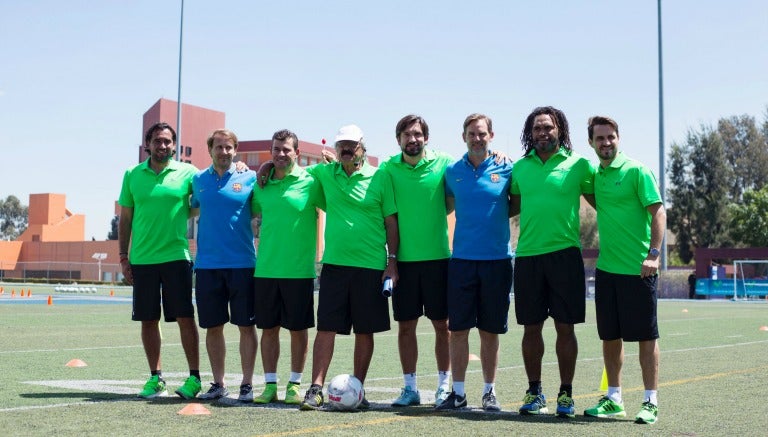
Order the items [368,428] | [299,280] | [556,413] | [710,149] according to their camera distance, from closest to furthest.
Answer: [368,428] < [556,413] < [299,280] < [710,149]

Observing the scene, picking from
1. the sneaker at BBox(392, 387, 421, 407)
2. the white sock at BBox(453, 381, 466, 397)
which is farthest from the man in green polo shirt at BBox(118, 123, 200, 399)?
the white sock at BBox(453, 381, 466, 397)

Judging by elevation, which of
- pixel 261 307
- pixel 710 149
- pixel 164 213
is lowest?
pixel 261 307

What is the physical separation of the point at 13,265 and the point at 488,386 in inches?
2900

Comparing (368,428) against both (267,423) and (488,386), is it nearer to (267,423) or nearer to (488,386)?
(267,423)

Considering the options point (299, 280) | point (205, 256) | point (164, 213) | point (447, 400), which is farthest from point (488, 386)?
point (164, 213)

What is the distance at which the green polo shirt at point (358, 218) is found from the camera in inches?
283

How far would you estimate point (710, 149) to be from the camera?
74.2 m

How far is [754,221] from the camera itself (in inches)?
2657

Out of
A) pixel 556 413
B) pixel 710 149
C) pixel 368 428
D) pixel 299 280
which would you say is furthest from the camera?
pixel 710 149

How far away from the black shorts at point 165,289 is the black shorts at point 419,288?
1711 mm

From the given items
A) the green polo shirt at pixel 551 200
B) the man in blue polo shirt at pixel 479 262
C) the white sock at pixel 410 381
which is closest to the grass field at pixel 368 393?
the white sock at pixel 410 381

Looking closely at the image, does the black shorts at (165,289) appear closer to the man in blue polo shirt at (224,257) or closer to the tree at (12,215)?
the man in blue polo shirt at (224,257)

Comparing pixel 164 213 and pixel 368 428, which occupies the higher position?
pixel 164 213

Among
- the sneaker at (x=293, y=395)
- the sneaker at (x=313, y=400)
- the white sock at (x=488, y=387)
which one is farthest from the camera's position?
the sneaker at (x=293, y=395)
